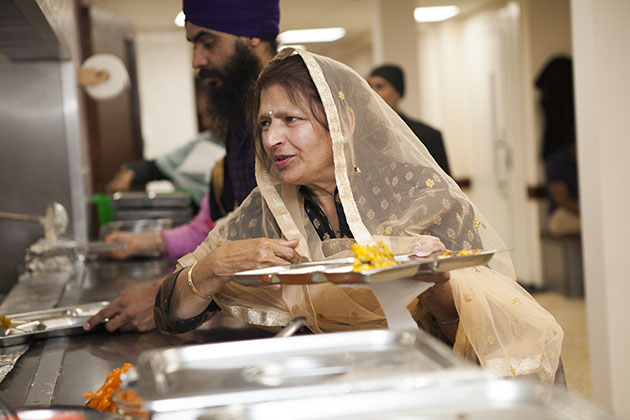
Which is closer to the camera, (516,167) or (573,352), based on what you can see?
(573,352)

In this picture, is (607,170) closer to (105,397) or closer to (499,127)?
(105,397)

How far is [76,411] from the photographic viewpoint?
100 centimetres

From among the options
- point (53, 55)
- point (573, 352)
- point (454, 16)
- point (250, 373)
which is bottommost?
point (573, 352)

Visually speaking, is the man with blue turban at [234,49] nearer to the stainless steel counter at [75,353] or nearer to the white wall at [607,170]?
the stainless steel counter at [75,353]

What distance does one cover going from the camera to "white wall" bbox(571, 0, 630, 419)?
273cm

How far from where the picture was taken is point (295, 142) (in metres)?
1.57

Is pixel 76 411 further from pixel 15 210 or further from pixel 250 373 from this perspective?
pixel 15 210

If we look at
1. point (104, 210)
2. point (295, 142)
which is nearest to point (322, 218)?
point (295, 142)

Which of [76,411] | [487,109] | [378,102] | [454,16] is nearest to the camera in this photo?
[76,411]

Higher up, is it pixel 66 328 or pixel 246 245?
pixel 246 245

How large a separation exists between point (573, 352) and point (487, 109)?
325cm

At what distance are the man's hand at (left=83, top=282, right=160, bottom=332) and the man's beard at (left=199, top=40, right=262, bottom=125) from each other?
61cm

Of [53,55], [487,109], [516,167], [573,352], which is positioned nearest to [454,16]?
[487,109]

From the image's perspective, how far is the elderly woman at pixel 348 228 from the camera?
1.45 meters
